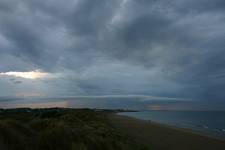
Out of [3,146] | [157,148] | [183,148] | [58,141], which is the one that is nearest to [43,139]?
[58,141]

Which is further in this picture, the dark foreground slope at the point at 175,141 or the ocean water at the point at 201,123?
the ocean water at the point at 201,123

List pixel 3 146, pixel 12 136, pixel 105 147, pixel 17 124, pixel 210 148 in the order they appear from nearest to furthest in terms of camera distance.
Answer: pixel 3 146, pixel 12 136, pixel 105 147, pixel 17 124, pixel 210 148

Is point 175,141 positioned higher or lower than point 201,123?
higher

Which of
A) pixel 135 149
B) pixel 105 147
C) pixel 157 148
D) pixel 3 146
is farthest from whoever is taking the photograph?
pixel 157 148

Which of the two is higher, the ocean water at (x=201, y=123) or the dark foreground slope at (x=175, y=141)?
the dark foreground slope at (x=175, y=141)

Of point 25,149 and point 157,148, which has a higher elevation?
point 25,149

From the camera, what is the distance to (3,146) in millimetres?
7488

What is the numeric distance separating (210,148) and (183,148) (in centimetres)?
252

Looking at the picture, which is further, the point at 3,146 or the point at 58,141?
the point at 58,141

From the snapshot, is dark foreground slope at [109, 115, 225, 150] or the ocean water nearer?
dark foreground slope at [109, 115, 225, 150]

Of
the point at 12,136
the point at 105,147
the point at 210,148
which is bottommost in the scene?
the point at 210,148

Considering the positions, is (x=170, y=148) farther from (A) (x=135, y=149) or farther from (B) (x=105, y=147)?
(B) (x=105, y=147)

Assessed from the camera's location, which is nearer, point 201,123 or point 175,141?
point 175,141

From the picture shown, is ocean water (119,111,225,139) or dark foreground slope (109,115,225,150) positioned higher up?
dark foreground slope (109,115,225,150)
